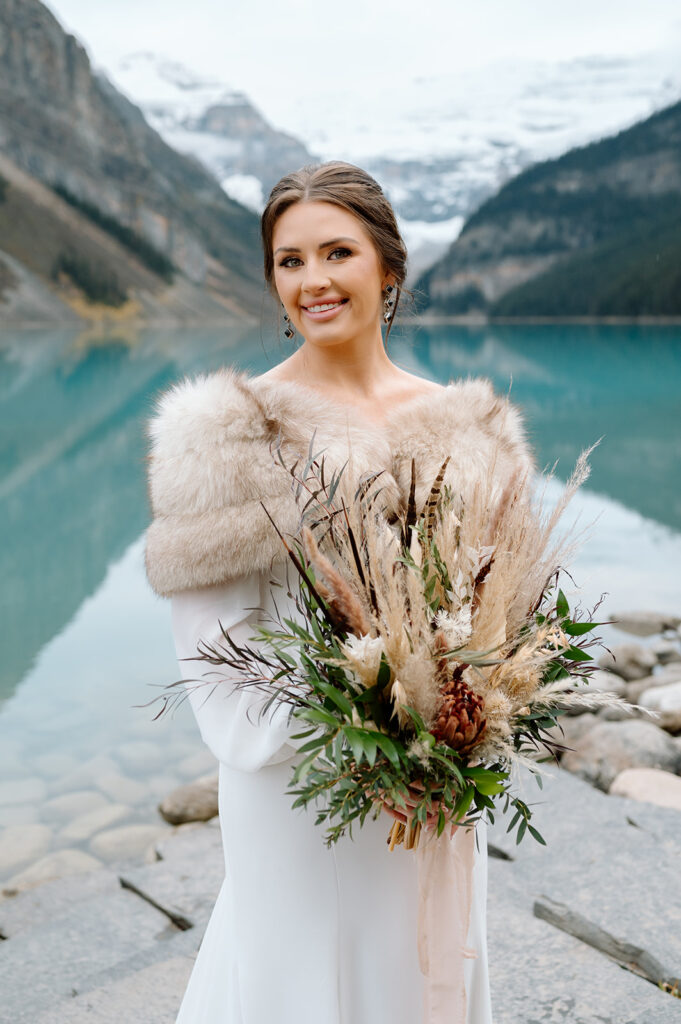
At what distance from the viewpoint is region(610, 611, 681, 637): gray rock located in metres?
8.42

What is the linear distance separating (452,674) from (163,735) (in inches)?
212

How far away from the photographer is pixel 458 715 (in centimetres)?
143

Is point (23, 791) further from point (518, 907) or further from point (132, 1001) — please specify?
point (518, 907)

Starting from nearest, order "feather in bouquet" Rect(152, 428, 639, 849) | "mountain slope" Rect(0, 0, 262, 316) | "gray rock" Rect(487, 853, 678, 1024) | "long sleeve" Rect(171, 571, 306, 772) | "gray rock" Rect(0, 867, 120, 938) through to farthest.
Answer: "feather in bouquet" Rect(152, 428, 639, 849) < "long sleeve" Rect(171, 571, 306, 772) < "gray rock" Rect(487, 853, 678, 1024) < "gray rock" Rect(0, 867, 120, 938) < "mountain slope" Rect(0, 0, 262, 316)

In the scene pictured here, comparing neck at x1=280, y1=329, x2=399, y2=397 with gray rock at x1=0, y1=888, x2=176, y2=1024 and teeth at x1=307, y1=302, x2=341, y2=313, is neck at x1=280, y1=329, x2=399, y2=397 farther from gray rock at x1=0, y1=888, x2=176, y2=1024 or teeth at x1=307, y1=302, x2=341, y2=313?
gray rock at x1=0, y1=888, x2=176, y2=1024

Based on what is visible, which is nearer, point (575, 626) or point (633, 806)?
point (575, 626)

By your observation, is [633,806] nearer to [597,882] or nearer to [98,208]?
[597,882]

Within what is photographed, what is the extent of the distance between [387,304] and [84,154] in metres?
118

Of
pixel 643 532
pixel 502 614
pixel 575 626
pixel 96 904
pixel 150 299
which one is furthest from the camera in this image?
pixel 150 299

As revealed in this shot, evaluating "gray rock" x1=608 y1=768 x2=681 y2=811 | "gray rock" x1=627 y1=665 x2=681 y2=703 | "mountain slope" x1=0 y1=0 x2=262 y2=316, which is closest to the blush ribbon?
"gray rock" x1=608 y1=768 x2=681 y2=811

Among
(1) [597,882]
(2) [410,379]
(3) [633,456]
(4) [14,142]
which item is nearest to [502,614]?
(2) [410,379]

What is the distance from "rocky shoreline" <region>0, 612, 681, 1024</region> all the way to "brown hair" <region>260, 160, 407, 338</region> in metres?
1.20

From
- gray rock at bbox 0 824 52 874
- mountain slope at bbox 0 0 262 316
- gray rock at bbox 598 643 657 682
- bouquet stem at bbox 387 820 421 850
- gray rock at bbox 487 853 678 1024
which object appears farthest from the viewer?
mountain slope at bbox 0 0 262 316

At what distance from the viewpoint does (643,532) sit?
42.2 feet
